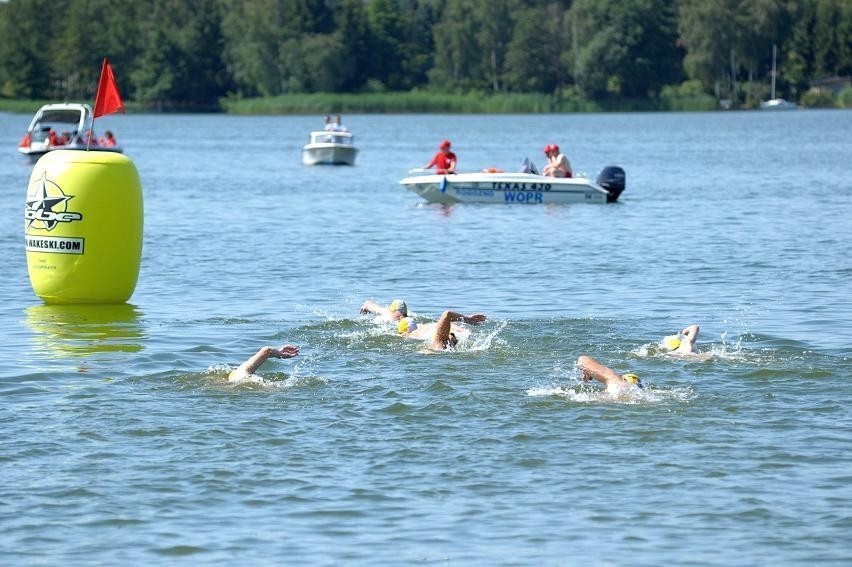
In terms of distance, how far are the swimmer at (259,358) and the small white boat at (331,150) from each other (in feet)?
140

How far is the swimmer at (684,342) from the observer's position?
14984 millimetres

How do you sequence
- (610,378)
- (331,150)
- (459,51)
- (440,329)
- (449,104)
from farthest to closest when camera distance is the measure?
(459,51) < (449,104) < (331,150) < (440,329) < (610,378)

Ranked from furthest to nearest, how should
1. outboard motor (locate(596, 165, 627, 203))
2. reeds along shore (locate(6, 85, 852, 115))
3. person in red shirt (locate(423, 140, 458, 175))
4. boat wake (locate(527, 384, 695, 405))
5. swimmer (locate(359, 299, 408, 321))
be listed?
reeds along shore (locate(6, 85, 852, 115))
person in red shirt (locate(423, 140, 458, 175))
outboard motor (locate(596, 165, 627, 203))
swimmer (locate(359, 299, 408, 321))
boat wake (locate(527, 384, 695, 405))

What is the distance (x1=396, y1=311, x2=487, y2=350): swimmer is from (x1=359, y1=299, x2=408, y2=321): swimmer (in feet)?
0.59

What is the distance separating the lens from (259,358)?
13.5 m

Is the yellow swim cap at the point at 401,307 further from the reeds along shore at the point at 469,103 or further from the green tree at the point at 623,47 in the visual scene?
the green tree at the point at 623,47

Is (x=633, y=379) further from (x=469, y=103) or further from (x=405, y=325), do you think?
(x=469, y=103)

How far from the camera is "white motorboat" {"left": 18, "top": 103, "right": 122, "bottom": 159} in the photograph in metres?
51.7

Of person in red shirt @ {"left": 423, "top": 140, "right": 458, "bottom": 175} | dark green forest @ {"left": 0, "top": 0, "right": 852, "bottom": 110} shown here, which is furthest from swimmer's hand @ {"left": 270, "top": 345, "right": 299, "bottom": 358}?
dark green forest @ {"left": 0, "top": 0, "right": 852, "bottom": 110}

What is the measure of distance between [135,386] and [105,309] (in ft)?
16.3

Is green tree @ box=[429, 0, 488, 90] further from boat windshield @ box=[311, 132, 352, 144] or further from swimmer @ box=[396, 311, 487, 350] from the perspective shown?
swimmer @ box=[396, 311, 487, 350]

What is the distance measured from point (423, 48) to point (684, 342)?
148 meters

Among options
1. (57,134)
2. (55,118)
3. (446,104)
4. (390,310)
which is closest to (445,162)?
(390,310)

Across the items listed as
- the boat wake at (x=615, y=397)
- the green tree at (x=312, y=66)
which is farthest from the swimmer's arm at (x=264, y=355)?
the green tree at (x=312, y=66)
